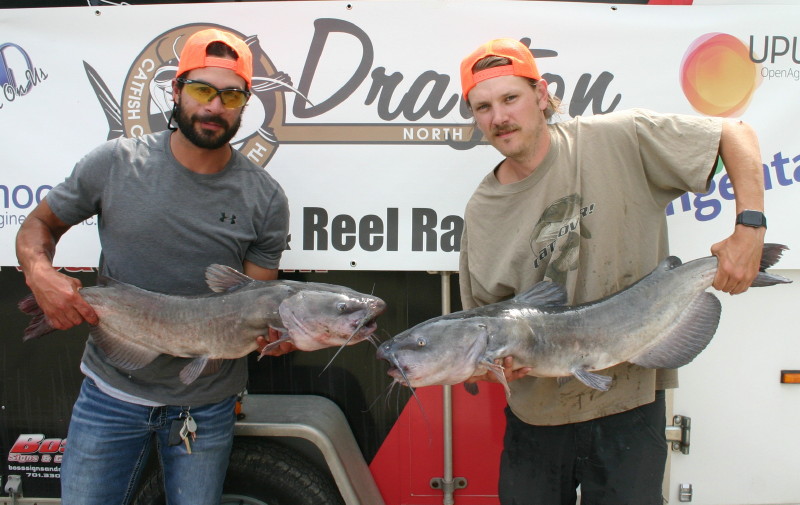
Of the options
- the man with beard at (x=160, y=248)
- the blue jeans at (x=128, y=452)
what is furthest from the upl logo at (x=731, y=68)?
the blue jeans at (x=128, y=452)

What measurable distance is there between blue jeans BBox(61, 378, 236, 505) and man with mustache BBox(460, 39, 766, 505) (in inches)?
49.9

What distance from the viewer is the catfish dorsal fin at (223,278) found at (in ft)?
7.24

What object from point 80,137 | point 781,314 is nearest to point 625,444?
point 781,314

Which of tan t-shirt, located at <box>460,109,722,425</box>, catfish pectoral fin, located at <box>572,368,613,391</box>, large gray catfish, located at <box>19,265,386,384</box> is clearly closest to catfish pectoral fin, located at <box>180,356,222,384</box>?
large gray catfish, located at <box>19,265,386,384</box>

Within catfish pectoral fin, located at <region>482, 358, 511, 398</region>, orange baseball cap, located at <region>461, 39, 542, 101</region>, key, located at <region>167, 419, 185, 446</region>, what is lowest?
key, located at <region>167, 419, 185, 446</region>

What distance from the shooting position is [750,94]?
111 inches

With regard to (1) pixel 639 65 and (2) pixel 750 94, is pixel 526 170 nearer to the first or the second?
(1) pixel 639 65

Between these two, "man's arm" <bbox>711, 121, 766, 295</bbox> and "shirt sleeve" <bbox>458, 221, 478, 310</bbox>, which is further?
"shirt sleeve" <bbox>458, 221, 478, 310</bbox>

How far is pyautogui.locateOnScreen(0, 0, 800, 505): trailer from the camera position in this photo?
9.17 feet

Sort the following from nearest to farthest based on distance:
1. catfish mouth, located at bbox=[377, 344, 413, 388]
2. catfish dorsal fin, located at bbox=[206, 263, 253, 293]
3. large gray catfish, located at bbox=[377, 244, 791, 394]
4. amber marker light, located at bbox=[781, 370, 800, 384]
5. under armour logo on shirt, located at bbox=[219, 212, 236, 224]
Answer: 1. catfish mouth, located at bbox=[377, 344, 413, 388]
2. large gray catfish, located at bbox=[377, 244, 791, 394]
3. catfish dorsal fin, located at bbox=[206, 263, 253, 293]
4. under armour logo on shirt, located at bbox=[219, 212, 236, 224]
5. amber marker light, located at bbox=[781, 370, 800, 384]

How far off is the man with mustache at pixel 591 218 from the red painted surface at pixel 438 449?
2.00 feet

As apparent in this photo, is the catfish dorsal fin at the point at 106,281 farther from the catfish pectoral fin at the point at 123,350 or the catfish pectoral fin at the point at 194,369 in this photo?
the catfish pectoral fin at the point at 194,369

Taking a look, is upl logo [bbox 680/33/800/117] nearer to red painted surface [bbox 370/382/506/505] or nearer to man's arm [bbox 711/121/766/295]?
man's arm [bbox 711/121/766/295]

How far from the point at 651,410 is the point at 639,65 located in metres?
1.65
